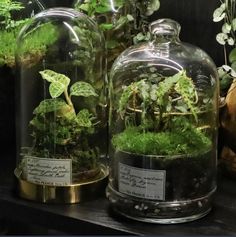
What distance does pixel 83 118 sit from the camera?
965 millimetres

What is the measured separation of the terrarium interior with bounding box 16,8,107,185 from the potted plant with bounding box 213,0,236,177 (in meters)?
0.23

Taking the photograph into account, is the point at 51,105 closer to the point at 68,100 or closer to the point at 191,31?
the point at 68,100

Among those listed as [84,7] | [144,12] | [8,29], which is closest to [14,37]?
[8,29]

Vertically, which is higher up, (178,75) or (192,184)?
(178,75)

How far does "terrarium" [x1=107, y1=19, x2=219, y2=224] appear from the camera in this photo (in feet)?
2.74

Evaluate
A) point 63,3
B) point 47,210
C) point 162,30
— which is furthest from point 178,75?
point 63,3

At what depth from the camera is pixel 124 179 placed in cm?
86

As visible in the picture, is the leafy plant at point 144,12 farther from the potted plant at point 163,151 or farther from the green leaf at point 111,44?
the potted plant at point 163,151

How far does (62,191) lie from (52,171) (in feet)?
0.13

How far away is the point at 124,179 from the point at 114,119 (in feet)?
0.43

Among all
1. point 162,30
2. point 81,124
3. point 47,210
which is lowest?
point 47,210

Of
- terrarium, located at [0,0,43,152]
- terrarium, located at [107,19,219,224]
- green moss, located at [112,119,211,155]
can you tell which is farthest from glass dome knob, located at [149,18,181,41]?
terrarium, located at [0,0,43,152]

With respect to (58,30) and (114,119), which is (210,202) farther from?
(58,30)

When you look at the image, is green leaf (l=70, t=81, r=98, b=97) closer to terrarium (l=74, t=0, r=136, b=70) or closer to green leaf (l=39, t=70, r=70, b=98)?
green leaf (l=39, t=70, r=70, b=98)
